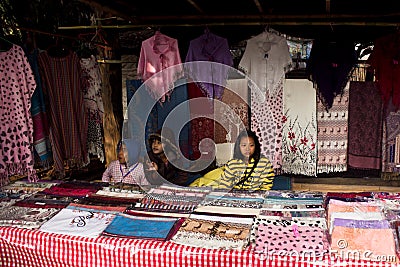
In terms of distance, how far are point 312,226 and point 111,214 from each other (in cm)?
132

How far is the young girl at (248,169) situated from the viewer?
12.9 feet

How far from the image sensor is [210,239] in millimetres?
2516

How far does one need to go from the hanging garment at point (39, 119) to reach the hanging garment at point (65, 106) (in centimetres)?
7

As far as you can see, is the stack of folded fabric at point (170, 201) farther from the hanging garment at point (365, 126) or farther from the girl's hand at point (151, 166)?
the hanging garment at point (365, 126)

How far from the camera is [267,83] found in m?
4.82

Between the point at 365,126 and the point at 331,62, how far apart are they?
1143 mm

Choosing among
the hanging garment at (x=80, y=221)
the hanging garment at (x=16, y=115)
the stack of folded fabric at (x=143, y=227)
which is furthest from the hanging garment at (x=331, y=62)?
the hanging garment at (x=16, y=115)

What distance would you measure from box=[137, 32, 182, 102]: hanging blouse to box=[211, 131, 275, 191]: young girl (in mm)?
1136

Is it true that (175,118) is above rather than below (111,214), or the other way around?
above

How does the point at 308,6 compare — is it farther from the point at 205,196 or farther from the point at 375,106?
the point at 205,196

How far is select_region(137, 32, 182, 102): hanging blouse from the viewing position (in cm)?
451

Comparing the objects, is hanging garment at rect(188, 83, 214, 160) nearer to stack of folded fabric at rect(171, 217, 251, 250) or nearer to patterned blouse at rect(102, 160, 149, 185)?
patterned blouse at rect(102, 160, 149, 185)

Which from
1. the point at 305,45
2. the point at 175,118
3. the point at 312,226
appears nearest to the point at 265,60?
the point at 305,45

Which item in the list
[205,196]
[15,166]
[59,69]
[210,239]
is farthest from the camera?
[59,69]
